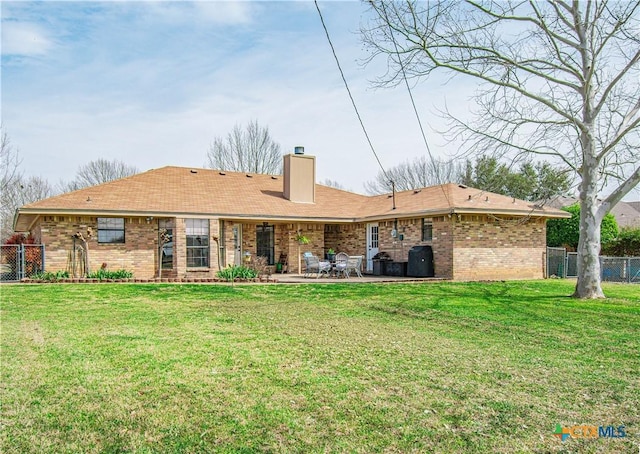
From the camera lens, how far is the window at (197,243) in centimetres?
1858

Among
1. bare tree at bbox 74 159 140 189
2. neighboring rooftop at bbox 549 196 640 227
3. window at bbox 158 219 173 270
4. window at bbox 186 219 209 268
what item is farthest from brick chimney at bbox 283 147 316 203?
bare tree at bbox 74 159 140 189

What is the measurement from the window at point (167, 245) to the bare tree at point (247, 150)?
1970 centimetres

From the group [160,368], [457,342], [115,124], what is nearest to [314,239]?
[115,124]

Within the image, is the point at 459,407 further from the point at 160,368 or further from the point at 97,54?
the point at 97,54

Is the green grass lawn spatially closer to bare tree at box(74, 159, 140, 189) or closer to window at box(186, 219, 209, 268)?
window at box(186, 219, 209, 268)

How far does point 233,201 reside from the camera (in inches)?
802

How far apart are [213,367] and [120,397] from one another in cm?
125

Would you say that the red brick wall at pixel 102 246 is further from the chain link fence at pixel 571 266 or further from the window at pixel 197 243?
the chain link fence at pixel 571 266

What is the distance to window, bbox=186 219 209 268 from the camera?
18.6 m

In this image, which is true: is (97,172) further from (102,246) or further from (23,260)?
(102,246)

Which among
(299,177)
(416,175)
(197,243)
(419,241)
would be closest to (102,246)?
(197,243)

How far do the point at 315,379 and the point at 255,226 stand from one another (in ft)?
52.2

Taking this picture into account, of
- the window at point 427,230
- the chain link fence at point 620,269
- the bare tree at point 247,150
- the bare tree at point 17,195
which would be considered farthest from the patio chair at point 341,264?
the bare tree at point 247,150

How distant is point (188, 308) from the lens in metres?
10.7
